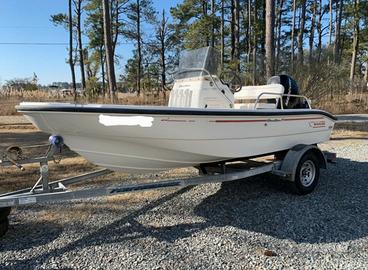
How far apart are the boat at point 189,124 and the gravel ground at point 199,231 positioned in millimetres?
649

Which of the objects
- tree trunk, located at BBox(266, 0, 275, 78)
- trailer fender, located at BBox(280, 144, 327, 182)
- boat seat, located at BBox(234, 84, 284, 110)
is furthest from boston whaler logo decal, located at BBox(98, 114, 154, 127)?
tree trunk, located at BBox(266, 0, 275, 78)

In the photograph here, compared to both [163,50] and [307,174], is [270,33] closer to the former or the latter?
[307,174]

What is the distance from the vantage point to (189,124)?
395 cm

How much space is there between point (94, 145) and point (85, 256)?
113cm

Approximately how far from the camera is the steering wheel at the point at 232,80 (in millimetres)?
5608

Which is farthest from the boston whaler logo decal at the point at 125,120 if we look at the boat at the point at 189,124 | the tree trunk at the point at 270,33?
the tree trunk at the point at 270,33

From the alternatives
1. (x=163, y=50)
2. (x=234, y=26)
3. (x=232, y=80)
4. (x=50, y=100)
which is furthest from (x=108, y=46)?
(x=163, y=50)

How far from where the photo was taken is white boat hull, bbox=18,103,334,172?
3584mm

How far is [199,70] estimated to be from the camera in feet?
16.6

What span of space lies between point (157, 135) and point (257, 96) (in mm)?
2487

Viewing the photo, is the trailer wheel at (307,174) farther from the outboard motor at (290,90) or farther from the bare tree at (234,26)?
the bare tree at (234,26)

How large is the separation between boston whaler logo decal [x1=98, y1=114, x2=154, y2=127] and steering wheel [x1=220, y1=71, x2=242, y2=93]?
2163 millimetres

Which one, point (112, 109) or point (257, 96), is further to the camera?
point (257, 96)

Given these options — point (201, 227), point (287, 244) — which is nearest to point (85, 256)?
point (201, 227)
